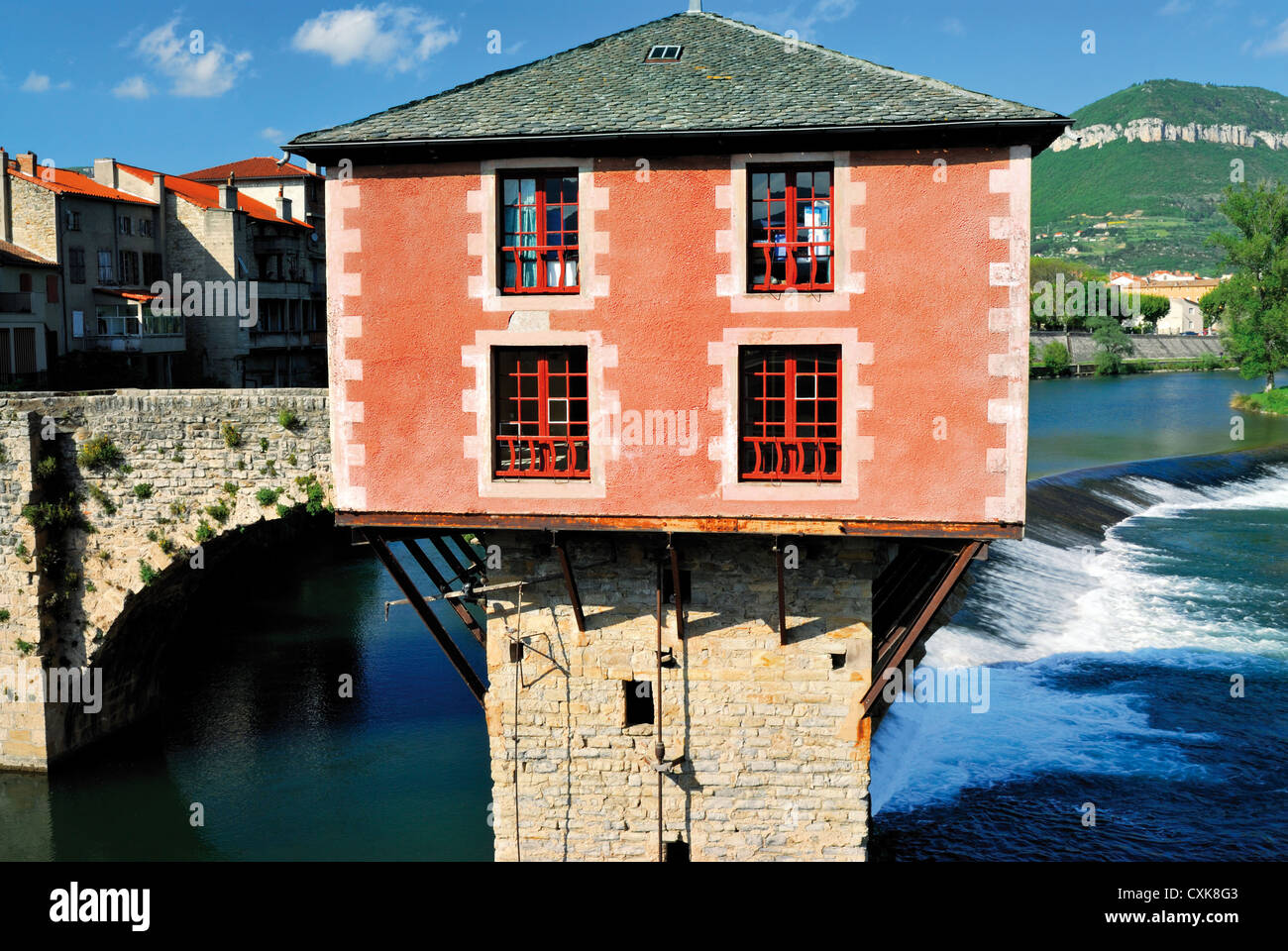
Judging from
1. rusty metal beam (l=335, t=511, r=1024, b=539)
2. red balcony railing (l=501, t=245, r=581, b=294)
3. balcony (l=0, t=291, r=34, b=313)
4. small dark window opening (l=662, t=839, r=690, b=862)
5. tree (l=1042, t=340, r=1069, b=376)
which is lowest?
small dark window opening (l=662, t=839, r=690, b=862)

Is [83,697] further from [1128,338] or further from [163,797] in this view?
[1128,338]

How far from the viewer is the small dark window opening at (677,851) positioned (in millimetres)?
16562

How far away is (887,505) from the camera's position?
14.9 meters

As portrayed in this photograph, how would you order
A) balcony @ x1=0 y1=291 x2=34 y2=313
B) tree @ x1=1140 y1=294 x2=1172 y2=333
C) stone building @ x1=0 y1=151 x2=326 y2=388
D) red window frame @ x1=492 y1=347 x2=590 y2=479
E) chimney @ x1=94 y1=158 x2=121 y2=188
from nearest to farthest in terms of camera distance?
1. red window frame @ x1=492 y1=347 x2=590 y2=479
2. balcony @ x1=0 y1=291 x2=34 y2=313
3. stone building @ x1=0 y1=151 x2=326 y2=388
4. chimney @ x1=94 y1=158 x2=121 y2=188
5. tree @ x1=1140 y1=294 x2=1172 y2=333

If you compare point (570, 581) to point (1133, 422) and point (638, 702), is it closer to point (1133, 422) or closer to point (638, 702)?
point (638, 702)

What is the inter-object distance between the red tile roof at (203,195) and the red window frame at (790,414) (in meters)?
41.5

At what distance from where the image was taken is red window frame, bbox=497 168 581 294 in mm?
15469

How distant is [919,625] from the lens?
15.5 m

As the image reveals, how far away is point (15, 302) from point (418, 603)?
26.2 meters

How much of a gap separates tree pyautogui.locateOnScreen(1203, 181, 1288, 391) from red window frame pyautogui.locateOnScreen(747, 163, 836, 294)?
75.9 meters

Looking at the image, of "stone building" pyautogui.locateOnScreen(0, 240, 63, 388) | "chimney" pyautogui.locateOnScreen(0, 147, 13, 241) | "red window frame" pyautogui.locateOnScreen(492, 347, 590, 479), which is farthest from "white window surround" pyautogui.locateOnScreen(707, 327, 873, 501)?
"chimney" pyautogui.locateOnScreen(0, 147, 13, 241)

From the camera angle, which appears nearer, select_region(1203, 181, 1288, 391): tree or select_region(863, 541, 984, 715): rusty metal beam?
select_region(863, 541, 984, 715): rusty metal beam

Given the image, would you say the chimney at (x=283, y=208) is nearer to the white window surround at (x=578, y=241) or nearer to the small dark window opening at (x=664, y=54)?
the small dark window opening at (x=664, y=54)

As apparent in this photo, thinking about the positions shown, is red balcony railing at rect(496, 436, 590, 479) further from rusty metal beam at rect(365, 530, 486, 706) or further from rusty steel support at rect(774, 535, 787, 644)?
rusty steel support at rect(774, 535, 787, 644)
